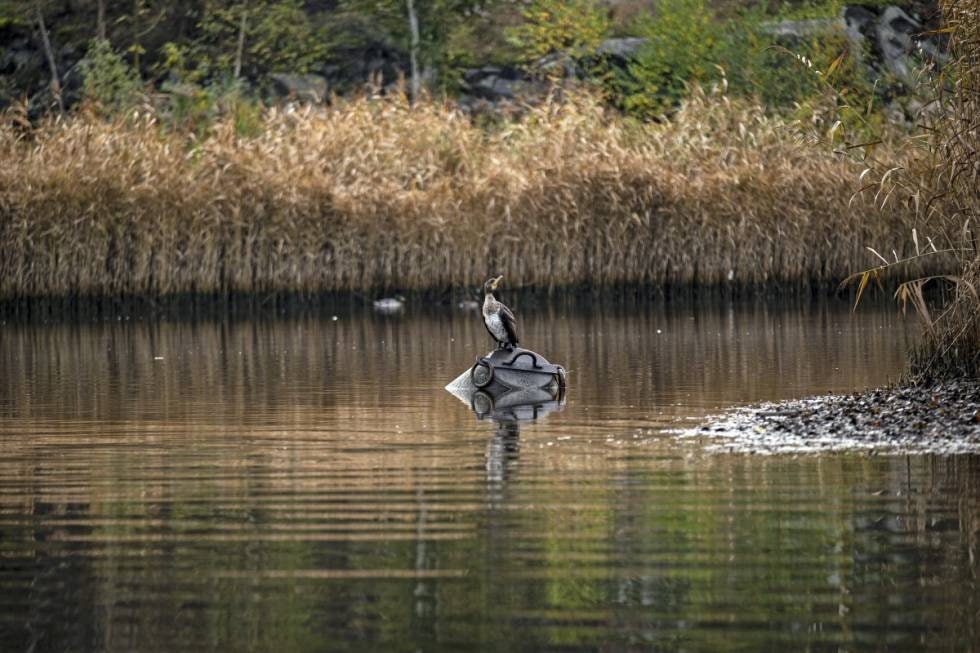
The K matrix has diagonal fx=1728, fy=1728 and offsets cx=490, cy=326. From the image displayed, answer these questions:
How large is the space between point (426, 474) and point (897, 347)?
1120 centimetres

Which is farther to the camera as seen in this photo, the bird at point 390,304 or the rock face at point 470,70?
the rock face at point 470,70

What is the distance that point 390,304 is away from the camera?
3216cm

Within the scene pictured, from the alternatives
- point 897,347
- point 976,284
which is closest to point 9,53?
point 897,347

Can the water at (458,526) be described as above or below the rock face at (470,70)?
below

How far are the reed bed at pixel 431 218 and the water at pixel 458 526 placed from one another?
42.4 ft

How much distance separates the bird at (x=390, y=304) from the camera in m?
32.0

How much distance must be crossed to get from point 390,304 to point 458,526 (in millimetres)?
22815

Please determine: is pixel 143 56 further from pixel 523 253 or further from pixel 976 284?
pixel 976 284

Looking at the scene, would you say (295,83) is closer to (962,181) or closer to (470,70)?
(470,70)

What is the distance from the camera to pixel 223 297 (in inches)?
1248

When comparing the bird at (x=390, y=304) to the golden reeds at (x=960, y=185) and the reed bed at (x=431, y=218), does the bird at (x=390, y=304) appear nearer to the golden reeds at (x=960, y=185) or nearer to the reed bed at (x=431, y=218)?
the reed bed at (x=431, y=218)

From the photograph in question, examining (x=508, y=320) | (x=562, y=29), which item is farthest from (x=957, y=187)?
(x=562, y=29)

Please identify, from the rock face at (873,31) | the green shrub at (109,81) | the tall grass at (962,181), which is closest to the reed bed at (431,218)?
the green shrub at (109,81)

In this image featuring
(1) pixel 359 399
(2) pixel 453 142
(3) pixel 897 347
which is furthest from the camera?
(2) pixel 453 142
